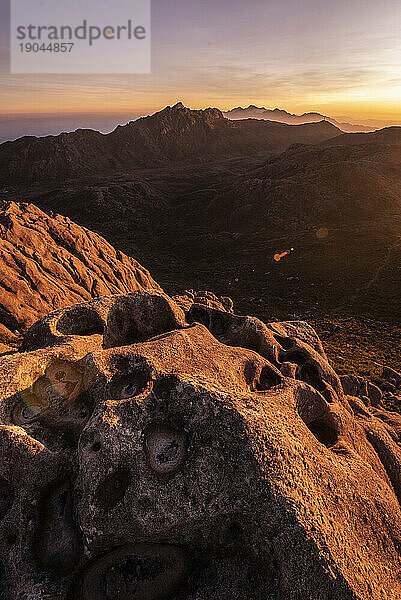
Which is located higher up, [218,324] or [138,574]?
[218,324]

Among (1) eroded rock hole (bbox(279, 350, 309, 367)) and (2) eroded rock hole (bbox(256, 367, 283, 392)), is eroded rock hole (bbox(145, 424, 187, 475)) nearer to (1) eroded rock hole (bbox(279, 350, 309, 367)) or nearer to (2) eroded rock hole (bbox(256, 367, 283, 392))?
(2) eroded rock hole (bbox(256, 367, 283, 392))

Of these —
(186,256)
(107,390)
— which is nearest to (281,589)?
(107,390)

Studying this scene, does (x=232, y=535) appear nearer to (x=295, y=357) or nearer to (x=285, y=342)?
(x=295, y=357)

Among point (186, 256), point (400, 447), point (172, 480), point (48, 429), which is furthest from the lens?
point (186, 256)

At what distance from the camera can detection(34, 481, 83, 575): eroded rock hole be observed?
986cm

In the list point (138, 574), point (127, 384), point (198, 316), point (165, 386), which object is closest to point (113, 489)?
point (138, 574)

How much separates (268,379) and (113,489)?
796 centimetres

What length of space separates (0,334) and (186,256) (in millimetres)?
84879

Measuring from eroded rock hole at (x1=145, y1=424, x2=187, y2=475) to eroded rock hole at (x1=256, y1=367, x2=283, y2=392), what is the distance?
196 inches

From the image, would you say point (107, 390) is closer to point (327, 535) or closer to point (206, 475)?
point (206, 475)

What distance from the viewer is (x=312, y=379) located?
738 inches

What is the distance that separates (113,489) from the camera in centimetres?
1016

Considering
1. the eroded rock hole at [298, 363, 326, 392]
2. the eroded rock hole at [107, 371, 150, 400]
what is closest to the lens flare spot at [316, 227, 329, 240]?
the eroded rock hole at [298, 363, 326, 392]

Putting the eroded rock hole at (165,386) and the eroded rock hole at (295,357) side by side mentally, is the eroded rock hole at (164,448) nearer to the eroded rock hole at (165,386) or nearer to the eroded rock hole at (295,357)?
the eroded rock hole at (165,386)
